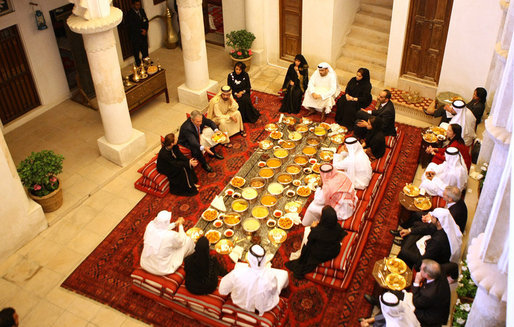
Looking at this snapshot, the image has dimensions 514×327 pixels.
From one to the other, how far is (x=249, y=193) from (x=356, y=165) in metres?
1.88

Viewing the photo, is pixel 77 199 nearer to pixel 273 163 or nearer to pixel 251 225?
pixel 251 225

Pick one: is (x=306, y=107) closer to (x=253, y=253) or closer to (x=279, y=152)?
(x=279, y=152)

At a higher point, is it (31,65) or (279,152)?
(31,65)

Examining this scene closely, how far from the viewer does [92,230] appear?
8523mm

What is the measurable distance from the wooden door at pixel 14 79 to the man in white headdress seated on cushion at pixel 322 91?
6026 millimetres

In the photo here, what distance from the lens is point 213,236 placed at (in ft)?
26.4

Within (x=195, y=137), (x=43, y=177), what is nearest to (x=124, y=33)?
(x=195, y=137)

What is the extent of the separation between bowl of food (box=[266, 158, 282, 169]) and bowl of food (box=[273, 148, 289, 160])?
152mm

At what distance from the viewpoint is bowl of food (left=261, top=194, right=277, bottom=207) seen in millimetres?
8602

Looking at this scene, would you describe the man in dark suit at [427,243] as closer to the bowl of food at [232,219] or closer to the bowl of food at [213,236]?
the bowl of food at [232,219]

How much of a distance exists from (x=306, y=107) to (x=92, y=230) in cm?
513

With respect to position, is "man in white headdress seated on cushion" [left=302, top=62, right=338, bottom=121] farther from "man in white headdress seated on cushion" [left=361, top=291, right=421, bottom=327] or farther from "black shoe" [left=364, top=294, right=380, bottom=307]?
"man in white headdress seated on cushion" [left=361, top=291, right=421, bottom=327]

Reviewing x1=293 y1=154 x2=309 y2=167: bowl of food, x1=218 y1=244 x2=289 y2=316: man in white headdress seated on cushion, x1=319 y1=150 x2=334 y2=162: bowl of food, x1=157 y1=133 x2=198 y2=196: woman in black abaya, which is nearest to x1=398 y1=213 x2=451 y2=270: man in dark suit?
x1=218 y1=244 x2=289 y2=316: man in white headdress seated on cushion

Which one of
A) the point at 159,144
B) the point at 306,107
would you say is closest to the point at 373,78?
the point at 306,107
